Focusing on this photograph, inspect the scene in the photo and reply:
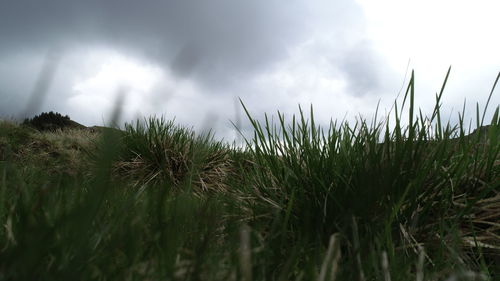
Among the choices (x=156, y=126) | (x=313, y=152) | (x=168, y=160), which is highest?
(x=156, y=126)

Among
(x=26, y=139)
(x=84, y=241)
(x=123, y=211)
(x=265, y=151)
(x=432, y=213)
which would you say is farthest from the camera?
(x=26, y=139)

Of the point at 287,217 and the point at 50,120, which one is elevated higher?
the point at 50,120

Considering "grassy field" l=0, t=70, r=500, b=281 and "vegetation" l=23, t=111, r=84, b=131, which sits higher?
"vegetation" l=23, t=111, r=84, b=131

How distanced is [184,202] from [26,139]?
28.9ft

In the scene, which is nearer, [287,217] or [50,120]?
[287,217]

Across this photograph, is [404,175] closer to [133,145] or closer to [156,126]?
[133,145]

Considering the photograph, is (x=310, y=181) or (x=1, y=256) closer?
(x=1, y=256)

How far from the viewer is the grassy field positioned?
815 millimetres

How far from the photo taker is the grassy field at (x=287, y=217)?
0.82 m

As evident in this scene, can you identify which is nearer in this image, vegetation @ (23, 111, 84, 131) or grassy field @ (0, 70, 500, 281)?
grassy field @ (0, 70, 500, 281)

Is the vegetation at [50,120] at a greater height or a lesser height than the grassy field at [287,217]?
greater

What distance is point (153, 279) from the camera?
863mm

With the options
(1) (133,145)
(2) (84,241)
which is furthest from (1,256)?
(1) (133,145)

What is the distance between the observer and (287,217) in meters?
1.16
